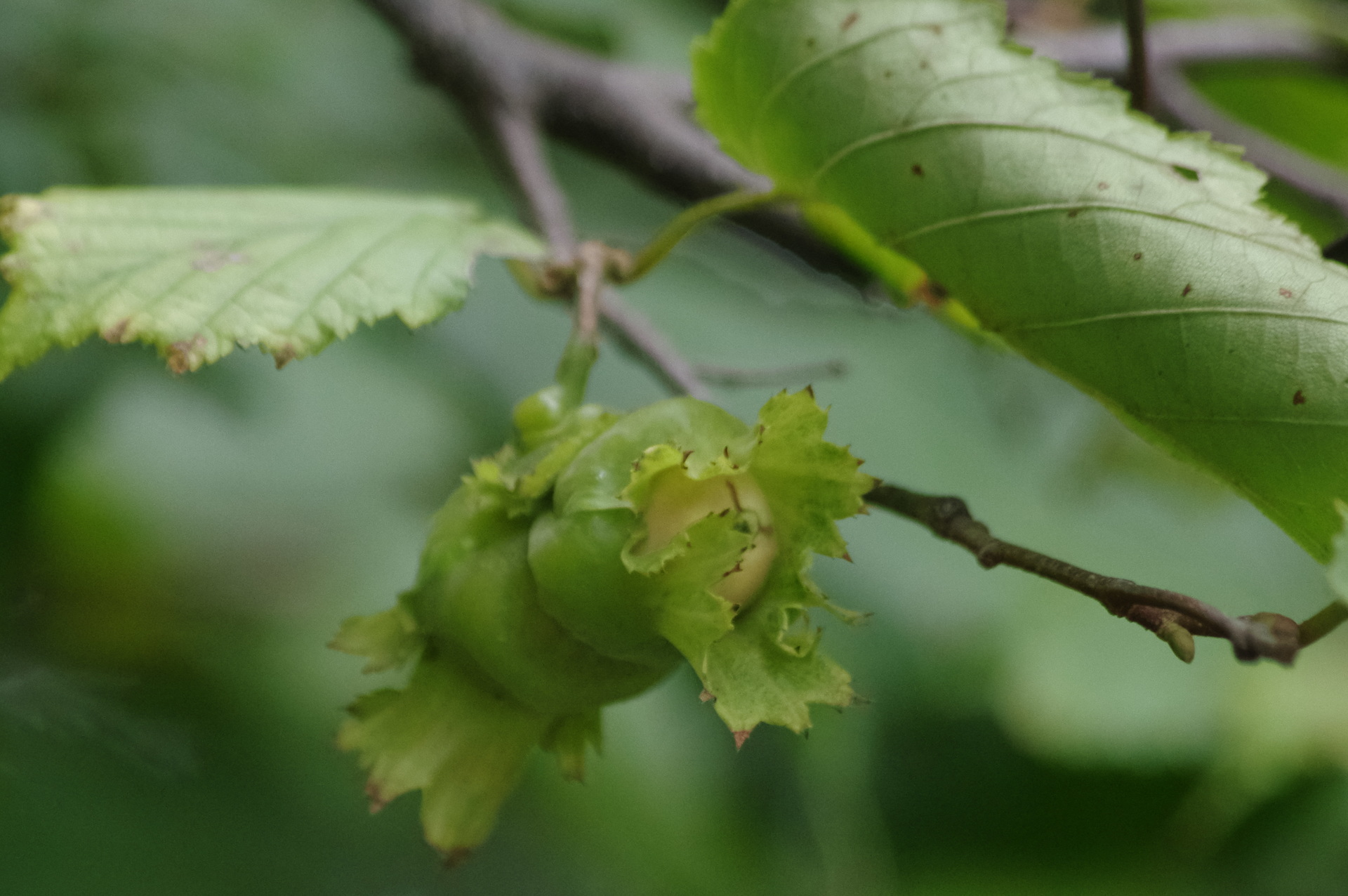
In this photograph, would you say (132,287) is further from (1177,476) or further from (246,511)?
(1177,476)

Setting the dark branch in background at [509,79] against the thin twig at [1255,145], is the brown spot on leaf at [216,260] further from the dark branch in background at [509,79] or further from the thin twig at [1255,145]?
the thin twig at [1255,145]

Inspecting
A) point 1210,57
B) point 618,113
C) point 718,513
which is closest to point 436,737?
point 718,513

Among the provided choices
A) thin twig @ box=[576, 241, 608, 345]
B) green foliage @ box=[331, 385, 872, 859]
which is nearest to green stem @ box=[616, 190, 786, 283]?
thin twig @ box=[576, 241, 608, 345]

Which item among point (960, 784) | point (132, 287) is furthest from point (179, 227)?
point (960, 784)

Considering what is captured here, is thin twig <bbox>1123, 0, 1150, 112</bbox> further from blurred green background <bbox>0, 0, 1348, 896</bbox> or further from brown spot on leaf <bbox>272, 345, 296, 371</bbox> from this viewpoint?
brown spot on leaf <bbox>272, 345, 296, 371</bbox>

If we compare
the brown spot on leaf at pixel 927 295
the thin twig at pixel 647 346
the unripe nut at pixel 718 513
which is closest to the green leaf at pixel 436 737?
the unripe nut at pixel 718 513

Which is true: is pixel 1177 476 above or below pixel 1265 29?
below
